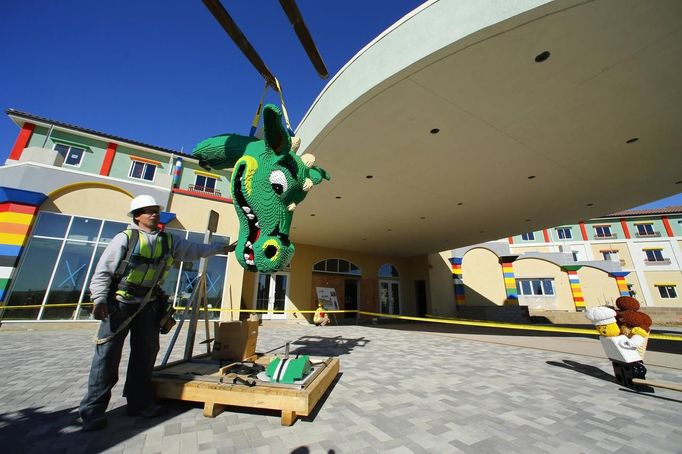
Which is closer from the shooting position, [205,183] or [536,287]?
[205,183]

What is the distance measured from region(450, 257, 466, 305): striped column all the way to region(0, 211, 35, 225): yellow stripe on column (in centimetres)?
1936

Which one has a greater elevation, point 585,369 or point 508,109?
point 508,109

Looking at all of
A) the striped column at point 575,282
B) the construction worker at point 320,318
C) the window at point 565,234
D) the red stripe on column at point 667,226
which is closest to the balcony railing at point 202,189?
the construction worker at point 320,318

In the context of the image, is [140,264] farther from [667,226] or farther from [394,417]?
[667,226]

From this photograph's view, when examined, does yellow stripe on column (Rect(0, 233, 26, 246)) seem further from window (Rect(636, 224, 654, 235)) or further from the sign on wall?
window (Rect(636, 224, 654, 235))

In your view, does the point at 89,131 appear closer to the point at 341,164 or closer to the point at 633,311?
the point at 341,164

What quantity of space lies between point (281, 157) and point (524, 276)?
25292 millimetres

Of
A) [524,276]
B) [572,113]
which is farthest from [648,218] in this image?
[572,113]

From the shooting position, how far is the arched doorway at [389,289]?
16375 mm

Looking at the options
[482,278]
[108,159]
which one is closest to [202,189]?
[108,159]

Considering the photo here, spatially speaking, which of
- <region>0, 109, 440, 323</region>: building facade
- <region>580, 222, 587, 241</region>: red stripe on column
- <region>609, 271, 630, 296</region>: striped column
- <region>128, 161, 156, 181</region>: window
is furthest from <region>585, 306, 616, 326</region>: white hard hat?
<region>580, 222, 587, 241</region>: red stripe on column

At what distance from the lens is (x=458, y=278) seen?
17000mm

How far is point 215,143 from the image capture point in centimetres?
305

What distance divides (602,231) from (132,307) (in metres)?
37.1
